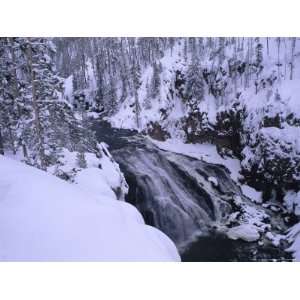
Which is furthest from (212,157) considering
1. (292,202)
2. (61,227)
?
(61,227)

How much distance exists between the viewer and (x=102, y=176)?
5922 millimetres

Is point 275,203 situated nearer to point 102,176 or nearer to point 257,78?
point 257,78

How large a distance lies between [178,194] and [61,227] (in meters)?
4.69

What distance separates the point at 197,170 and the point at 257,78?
11.5ft

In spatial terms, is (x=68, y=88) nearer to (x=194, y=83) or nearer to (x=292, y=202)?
(x=194, y=83)

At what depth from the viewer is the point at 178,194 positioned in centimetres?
778

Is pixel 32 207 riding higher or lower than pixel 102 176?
higher

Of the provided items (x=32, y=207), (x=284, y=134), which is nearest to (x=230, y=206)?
(x=284, y=134)

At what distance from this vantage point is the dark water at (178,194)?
19.8 feet

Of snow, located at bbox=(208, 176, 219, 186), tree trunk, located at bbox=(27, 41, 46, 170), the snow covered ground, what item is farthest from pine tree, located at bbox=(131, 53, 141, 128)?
snow, located at bbox=(208, 176, 219, 186)

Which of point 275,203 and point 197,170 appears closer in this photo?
point 275,203

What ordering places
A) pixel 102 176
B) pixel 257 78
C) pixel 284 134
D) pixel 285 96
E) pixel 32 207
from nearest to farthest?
pixel 32 207 → pixel 102 176 → pixel 285 96 → pixel 284 134 → pixel 257 78

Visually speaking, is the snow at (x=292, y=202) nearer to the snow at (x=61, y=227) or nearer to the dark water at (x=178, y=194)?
the dark water at (x=178, y=194)
